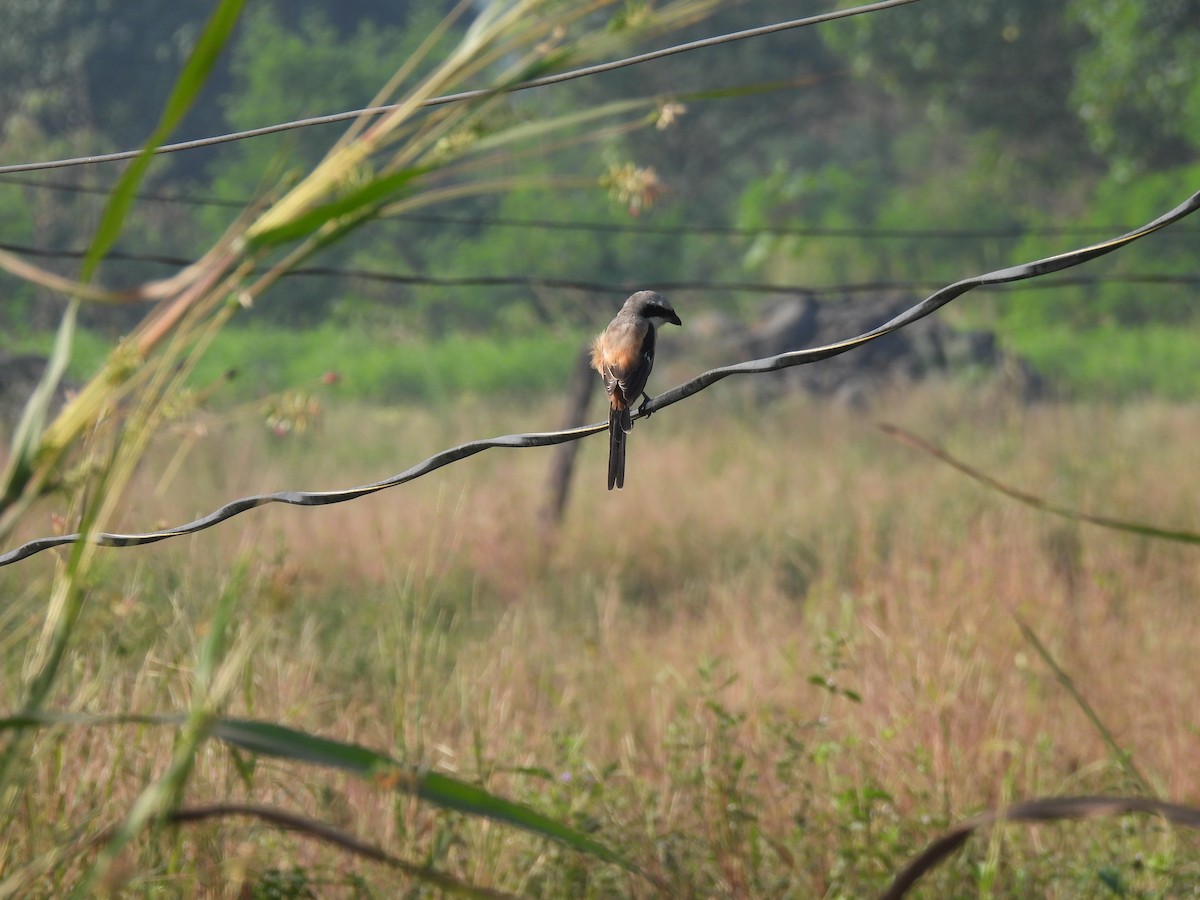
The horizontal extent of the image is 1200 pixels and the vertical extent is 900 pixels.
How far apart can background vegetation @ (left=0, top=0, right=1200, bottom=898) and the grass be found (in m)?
0.03

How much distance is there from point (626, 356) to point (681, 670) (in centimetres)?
347

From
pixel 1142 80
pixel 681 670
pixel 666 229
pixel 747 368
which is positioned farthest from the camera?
pixel 1142 80

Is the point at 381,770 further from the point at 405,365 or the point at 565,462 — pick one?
the point at 405,365

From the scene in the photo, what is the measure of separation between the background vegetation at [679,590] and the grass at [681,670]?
3 centimetres

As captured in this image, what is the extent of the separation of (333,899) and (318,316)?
3439cm

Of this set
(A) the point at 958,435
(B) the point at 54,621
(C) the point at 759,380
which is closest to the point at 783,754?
(B) the point at 54,621

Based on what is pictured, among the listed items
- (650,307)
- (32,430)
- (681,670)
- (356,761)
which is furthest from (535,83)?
(681,670)

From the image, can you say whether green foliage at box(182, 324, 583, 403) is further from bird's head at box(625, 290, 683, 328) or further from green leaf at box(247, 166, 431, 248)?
green leaf at box(247, 166, 431, 248)

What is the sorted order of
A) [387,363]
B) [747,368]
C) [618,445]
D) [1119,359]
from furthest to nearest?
[387,363] < [1119,359] < [618,445] < [747,368]

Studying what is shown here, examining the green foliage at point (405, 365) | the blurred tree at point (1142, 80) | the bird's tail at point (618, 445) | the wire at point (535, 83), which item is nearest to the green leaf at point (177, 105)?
the wire at point (535, 83)

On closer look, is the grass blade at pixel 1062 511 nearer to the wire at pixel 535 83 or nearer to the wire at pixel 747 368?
the wire at pixel 747 368

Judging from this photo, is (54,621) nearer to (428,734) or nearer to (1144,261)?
(428,734)

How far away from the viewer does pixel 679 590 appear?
968 centimetres

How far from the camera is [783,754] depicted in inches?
187
